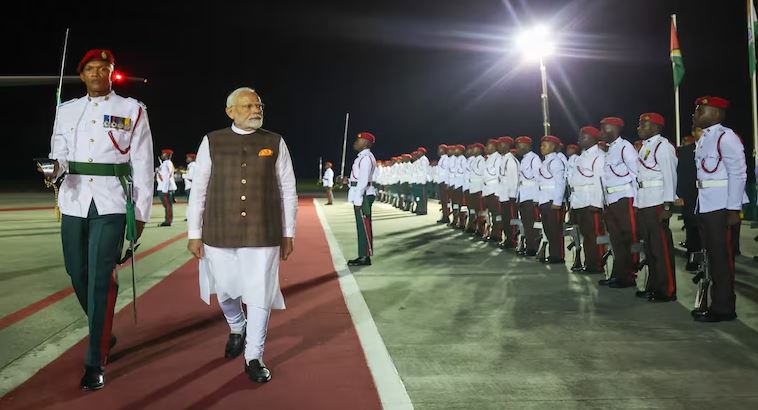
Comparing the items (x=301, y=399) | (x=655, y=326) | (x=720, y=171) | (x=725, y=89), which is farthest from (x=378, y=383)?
(x=725, y=89)

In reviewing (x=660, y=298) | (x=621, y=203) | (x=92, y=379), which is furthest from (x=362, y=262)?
(x=92, y=379)

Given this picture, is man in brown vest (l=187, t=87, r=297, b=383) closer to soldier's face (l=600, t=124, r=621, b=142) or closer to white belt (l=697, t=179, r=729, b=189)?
white belt (l=697, t=179, r=729, b=189)

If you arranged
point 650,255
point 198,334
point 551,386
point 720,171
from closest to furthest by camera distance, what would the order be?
point 551,386 → point 198,334 → point 720,171 → point 650,255

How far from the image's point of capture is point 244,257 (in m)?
4.70

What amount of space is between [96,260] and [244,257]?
3.20ft

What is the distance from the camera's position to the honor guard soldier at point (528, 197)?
11352 millimetres

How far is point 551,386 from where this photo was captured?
4418 millimetres

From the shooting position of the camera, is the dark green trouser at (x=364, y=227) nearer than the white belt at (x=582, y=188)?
No

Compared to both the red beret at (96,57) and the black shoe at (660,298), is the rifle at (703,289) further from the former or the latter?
the red beret at (96,57)

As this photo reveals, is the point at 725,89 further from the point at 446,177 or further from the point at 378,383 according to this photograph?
the point at 378,383

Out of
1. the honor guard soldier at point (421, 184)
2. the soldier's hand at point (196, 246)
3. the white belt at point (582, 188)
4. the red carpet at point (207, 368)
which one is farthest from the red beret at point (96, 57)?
the honor guard soldier at point (421, 184)

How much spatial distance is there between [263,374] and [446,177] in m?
14.1

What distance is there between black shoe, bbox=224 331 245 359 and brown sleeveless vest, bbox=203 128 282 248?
3.01 ft

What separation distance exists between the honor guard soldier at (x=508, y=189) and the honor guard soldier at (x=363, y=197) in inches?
111
